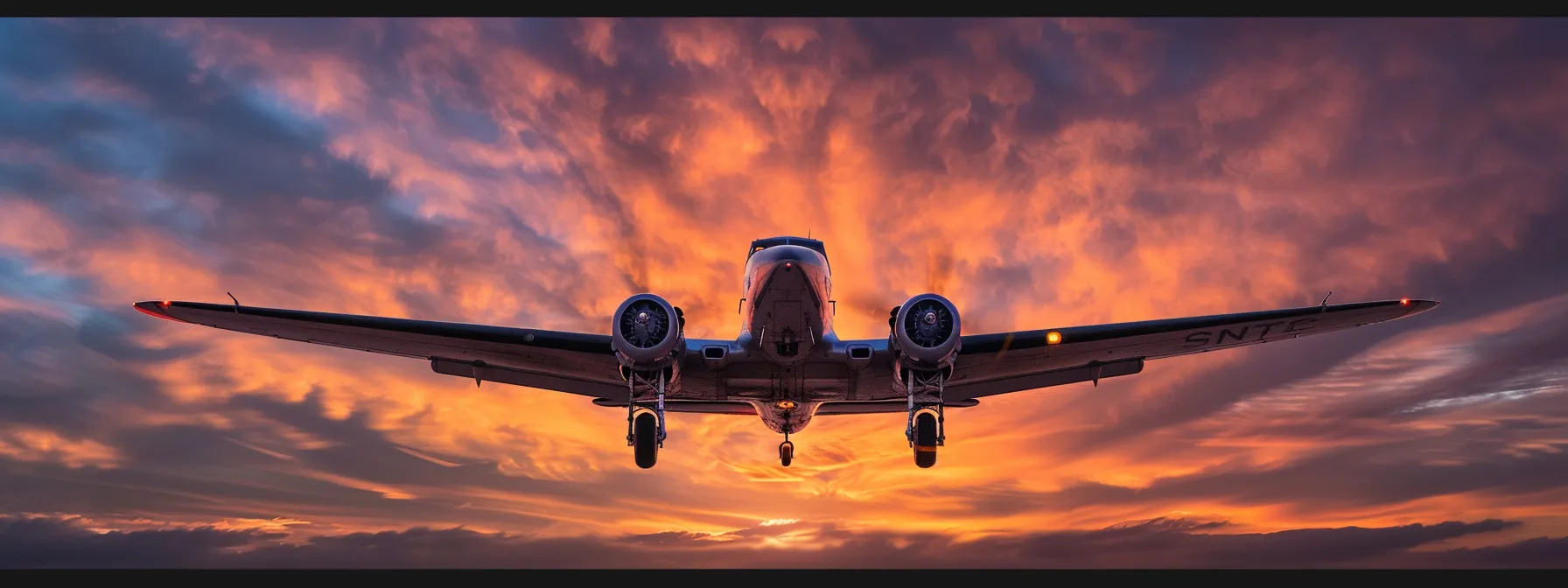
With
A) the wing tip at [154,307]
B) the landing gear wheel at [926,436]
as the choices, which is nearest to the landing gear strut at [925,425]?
the landing gear wheel at [926,436]

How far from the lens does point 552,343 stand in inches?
844

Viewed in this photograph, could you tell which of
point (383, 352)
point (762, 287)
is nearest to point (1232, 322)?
point (762, 287)

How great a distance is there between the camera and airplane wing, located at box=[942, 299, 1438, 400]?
68.7 ft

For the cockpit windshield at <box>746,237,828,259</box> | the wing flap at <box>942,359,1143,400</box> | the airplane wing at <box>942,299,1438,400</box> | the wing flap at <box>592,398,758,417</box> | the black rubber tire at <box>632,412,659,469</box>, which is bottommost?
the black rubber tire at <box>632,412,659,469</box>

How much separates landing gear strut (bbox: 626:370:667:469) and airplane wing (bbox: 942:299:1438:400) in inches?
289

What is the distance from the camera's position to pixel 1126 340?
2202 centimetres

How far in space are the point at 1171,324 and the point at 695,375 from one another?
11816mm

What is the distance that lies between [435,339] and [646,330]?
5.82 meters

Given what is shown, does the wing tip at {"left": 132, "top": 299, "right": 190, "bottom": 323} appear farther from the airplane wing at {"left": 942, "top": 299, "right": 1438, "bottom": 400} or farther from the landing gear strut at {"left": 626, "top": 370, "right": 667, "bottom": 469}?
the airplane wing at {"left": 942, "top": 299, "right": 1438, "bottom": 400}

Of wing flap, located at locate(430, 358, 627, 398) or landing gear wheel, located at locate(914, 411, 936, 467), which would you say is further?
wing flap, located at locate(430, 358, 627, 398)

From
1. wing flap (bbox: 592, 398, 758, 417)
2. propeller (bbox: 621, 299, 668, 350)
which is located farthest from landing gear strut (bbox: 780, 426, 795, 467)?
propeller (bbox: 621, 299, 668, 350)

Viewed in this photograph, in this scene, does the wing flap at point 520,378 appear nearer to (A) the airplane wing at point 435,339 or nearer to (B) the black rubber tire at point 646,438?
(A) the airplane wing at point 435,339

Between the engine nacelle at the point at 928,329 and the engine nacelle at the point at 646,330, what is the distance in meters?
5.02

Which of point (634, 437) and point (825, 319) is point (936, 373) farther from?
point (634, 437)
